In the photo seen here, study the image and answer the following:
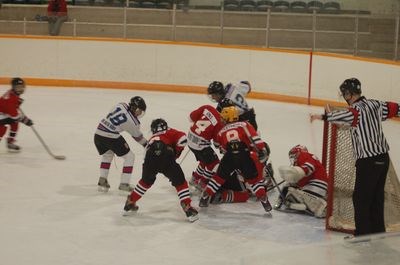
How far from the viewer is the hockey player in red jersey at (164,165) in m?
6.12

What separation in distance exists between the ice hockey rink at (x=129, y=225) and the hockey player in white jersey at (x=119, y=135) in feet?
0.62

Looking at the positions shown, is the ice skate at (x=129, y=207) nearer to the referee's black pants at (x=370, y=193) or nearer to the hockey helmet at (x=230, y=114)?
the hockey helmet at (x=230, y=114)

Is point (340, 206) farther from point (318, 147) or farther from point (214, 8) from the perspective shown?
point (214, 8)

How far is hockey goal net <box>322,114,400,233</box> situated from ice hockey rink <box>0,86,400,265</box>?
0.51ft

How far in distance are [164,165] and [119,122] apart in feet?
3.06

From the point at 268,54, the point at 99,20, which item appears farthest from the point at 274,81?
the point at 99,20

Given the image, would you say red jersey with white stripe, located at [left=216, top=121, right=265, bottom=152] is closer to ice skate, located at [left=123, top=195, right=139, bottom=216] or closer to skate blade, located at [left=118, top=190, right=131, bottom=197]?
ice skate, located at [left=123, top=195, right=139, bottom=216]

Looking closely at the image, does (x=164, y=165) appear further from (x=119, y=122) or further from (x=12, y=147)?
(x=12, y=147)

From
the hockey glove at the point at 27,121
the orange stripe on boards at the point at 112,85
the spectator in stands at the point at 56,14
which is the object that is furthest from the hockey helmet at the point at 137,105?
the spectator in stands at the point at 56,14

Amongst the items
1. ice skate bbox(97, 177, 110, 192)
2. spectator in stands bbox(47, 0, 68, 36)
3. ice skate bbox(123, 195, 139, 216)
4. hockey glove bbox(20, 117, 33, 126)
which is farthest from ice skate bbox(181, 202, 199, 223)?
spectator in stands bbox(47, 0, 68, 36)

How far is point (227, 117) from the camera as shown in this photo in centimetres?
Result: 643

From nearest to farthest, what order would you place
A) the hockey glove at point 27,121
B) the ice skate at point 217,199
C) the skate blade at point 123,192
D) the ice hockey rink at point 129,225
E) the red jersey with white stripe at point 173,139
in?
the ice hockey rink at point 129,225 < the red jersey with white stripe at point 173,139 < the ice skate at point 217,199 < the skate blade at point 123,192 < the hockey glove at point 27,121

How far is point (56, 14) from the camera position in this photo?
45.7 feet

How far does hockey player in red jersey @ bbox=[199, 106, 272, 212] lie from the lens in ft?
20.7
